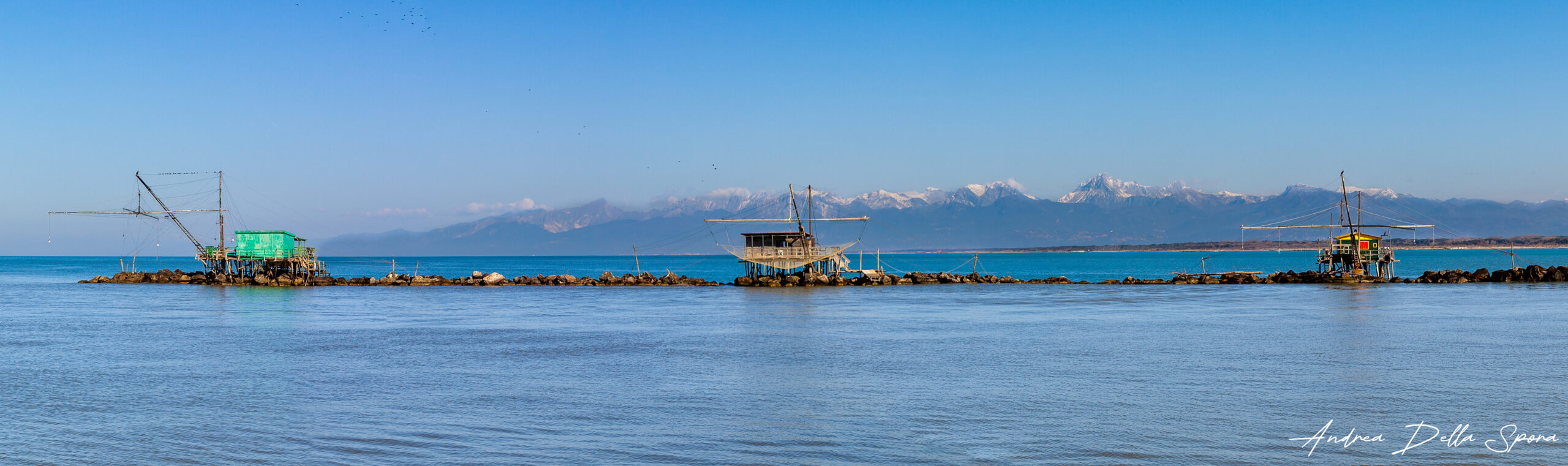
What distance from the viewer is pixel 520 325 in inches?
1430

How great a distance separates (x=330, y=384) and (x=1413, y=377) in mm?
21410

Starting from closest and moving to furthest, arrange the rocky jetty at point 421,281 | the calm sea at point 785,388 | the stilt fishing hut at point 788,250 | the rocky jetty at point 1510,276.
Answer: the calm sea at point 785,388, the rocky jetty at point 1510,276, the stilt fishing hut at point 788,250, the rocky jetty at point 421,281

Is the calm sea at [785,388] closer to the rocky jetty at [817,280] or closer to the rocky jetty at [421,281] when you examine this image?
the rocky jetty at [817,280]

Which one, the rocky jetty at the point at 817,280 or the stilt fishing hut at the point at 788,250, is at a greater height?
the stilt fishing hut at the point at 788,250

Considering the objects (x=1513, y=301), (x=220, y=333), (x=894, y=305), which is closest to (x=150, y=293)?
(x=220, y=333)

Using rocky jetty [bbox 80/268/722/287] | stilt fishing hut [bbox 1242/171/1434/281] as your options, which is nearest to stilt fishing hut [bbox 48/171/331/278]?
rocky jetty [bbox 80/268/722/287]

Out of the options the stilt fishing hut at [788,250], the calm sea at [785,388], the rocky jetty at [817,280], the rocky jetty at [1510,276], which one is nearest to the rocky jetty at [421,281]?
the rocky jetty at [817,280]

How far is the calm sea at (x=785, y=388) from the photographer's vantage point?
13.0 m

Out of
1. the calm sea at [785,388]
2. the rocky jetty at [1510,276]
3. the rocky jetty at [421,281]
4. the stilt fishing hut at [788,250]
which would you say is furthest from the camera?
the rocky jetty at [421,281]

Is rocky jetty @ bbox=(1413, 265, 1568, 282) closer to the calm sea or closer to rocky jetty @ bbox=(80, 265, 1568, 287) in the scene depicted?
rocky jetty @ bbox=(80, 265, 1568, 287)

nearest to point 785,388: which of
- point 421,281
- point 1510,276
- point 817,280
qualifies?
point 817,280

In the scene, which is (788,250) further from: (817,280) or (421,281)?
(421,281)

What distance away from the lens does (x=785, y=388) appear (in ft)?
61.9

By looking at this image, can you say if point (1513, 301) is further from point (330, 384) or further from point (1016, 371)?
point (330, 384)
